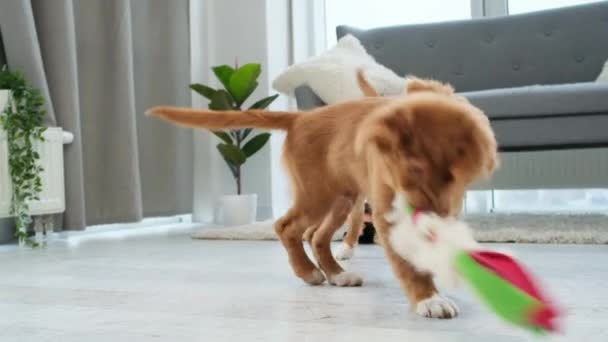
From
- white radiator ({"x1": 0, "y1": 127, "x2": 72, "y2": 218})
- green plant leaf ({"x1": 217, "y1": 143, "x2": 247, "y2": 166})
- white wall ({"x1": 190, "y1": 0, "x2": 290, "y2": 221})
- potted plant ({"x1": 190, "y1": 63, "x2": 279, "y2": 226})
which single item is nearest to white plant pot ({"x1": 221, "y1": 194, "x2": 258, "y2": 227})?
potted plant ({"x1": 190, "y1": 63, "x2": 279, "y2": 226})

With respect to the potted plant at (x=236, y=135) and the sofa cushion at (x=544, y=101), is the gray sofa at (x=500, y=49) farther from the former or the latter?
the potted plant at (x=236, y=135)

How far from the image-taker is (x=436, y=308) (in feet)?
3.80

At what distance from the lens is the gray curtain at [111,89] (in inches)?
121

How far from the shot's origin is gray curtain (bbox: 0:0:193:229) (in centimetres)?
307

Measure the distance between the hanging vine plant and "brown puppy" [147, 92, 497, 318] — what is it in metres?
1.50

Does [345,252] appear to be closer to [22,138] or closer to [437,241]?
[437,241]

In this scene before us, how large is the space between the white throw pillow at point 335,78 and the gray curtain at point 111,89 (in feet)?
2.92

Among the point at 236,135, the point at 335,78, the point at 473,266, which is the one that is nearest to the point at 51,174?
the point at 236,135

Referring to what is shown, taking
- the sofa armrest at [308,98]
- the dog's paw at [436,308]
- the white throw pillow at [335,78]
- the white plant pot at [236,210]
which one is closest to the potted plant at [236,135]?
the white plant pot at [236,210]

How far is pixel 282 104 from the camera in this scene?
14.5 ft

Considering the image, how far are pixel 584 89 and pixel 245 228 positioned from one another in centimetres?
158

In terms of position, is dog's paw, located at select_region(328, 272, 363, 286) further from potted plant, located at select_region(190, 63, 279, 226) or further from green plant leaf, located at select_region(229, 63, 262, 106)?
green plant leaf, located at select_region(229, 63, 262, 106)

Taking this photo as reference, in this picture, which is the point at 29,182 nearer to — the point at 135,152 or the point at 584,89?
the point at 135,152

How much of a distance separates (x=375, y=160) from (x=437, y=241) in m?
0.23
